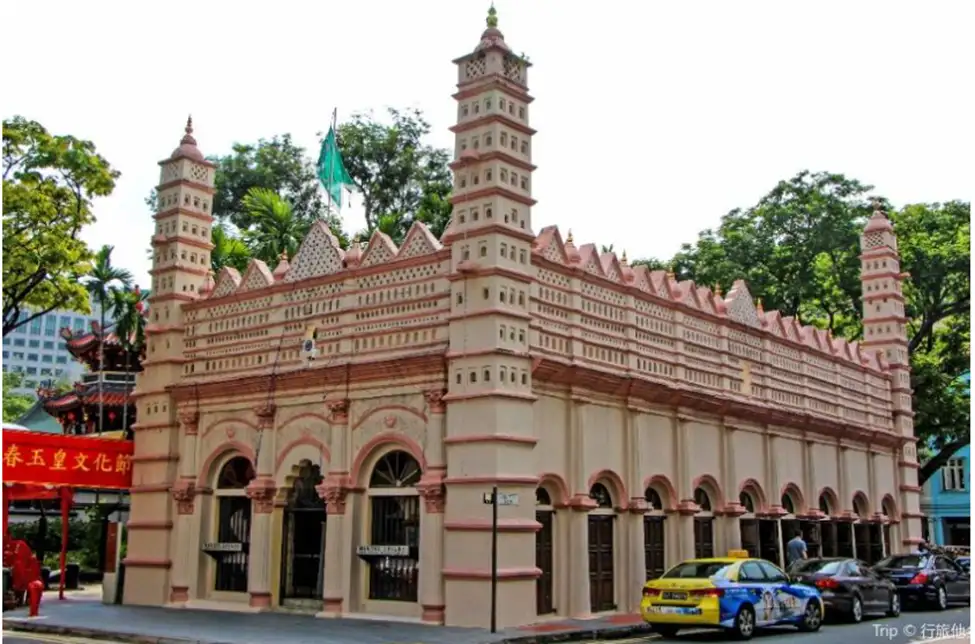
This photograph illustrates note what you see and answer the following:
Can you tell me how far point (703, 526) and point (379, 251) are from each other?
9.28 m

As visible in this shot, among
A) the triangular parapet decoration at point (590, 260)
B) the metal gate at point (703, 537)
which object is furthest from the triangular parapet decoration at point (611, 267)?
the metal gate at point (703, 537)

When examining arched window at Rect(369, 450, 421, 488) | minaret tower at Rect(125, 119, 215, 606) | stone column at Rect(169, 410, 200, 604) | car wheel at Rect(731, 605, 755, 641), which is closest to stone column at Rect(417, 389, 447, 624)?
arched window at Rect(369, 450, 421, 488)

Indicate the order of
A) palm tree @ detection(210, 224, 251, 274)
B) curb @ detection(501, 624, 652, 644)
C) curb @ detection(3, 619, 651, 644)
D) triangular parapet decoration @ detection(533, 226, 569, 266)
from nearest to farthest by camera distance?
curb @ detection(3, 619, 651, 644), curb @ detection(501, 624, 652, 644), triangular parapet decoration @ detection(533, 226, 569, 266), palm tree @ detection(210, 224, 251, 274)

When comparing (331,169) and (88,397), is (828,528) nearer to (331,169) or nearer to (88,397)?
(331,169)

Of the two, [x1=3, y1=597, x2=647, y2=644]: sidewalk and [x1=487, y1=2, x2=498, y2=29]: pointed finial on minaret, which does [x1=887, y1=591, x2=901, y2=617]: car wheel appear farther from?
[x1=487, y1=2, x2=498, y2=29]: pointed finial on minaret

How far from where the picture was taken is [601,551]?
20.4 meters

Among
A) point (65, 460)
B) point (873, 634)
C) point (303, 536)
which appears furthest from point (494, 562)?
point (65, 460)

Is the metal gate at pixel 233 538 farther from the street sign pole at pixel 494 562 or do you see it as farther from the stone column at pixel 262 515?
the street sign pole at pixel 494 562

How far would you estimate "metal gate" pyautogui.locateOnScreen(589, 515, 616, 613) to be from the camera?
20016mm

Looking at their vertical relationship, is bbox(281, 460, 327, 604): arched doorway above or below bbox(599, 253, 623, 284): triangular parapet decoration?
below

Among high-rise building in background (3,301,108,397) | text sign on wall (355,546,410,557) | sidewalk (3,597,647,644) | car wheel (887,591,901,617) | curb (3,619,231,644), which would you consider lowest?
curb (3,619,231,644)

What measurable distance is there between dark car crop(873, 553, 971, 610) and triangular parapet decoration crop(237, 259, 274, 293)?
1441 centimetres

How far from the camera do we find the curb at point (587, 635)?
16.2m

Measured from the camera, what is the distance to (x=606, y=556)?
67.2 feet
